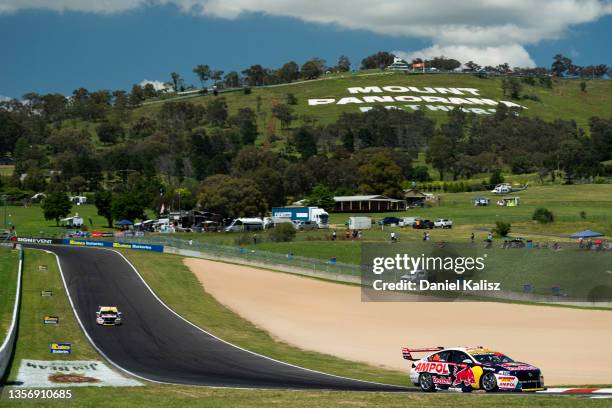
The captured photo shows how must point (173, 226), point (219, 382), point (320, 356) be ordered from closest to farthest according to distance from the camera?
point (219, 382), point (320, 356), point (173, 226)

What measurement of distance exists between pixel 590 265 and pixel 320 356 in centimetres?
3480

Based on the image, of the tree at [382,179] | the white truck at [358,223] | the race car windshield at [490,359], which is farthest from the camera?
the tree at [382,179]

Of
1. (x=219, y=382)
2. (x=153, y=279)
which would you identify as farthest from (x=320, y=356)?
(x=153, y=279)

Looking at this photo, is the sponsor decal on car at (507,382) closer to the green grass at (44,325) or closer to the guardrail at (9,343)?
the guardrail at (9,343)

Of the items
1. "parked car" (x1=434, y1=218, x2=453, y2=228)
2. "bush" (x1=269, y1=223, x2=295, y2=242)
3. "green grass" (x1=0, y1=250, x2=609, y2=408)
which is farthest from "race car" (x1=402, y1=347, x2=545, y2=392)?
"parked car" (x1=434, y1=218, x2=453, y2=228)

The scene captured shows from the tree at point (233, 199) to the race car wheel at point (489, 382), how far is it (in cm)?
9200

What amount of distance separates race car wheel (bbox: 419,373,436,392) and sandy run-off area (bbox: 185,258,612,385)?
17.3ft

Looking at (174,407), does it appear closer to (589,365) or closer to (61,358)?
(61,358)

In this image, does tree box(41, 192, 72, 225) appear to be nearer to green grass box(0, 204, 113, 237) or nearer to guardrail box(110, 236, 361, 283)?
green grass box(0, 204, 113, 237)

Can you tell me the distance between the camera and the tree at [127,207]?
386 feet

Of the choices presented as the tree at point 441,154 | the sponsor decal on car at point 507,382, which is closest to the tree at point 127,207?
the tree at point 441,154

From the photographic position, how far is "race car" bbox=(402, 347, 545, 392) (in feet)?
77.2

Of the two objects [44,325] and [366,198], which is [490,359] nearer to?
[44,325]

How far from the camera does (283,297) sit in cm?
5619
